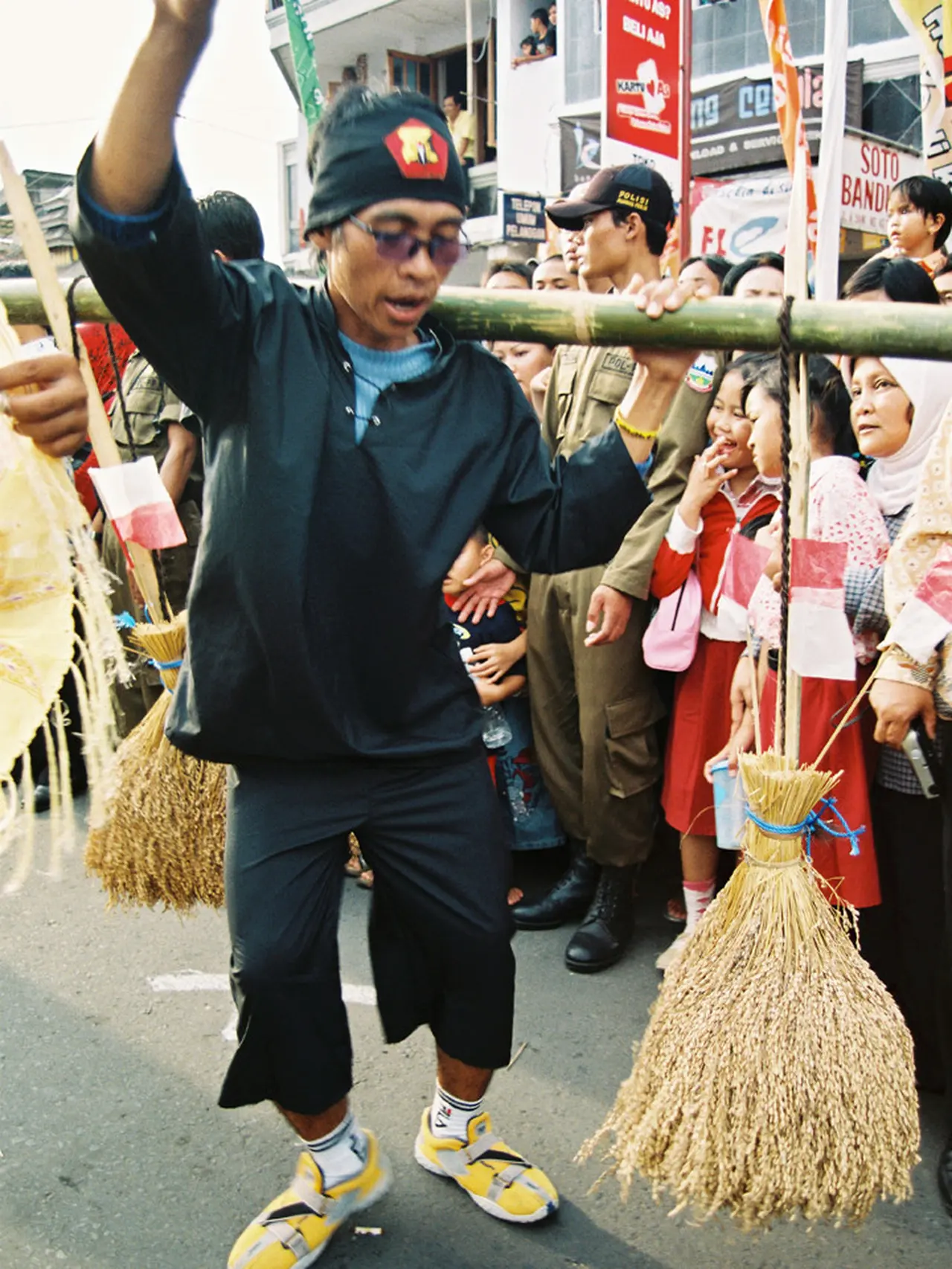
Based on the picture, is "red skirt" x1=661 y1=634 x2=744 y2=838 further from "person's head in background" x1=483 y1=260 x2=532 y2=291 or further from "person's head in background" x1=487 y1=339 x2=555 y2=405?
"person's head in background" x1=483 y1=260 x2=532 y2=291

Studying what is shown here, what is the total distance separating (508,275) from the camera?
205 inches

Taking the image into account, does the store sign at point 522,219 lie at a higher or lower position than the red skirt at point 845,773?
higher

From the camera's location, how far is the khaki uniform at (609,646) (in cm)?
336

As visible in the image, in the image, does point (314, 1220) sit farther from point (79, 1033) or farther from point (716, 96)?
point (716, 96)

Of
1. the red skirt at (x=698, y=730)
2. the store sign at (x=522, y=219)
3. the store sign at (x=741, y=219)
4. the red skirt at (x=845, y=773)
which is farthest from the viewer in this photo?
the store sign at (x=522, y=219)

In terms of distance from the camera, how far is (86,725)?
1274 millimetres

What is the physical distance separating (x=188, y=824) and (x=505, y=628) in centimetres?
149

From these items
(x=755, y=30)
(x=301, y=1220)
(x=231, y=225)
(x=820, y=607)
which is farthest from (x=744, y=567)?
(x=755, y=30)

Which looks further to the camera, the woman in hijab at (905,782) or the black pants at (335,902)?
the woman in hijab at (905,782)

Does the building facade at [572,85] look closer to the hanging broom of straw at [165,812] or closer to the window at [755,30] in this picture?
the window at [755,30]

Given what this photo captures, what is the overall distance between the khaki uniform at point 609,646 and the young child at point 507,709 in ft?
0.53

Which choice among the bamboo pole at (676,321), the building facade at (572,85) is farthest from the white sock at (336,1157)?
the building facade at (572,85)

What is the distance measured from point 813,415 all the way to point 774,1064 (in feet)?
5.95

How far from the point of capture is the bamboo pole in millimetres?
1691
